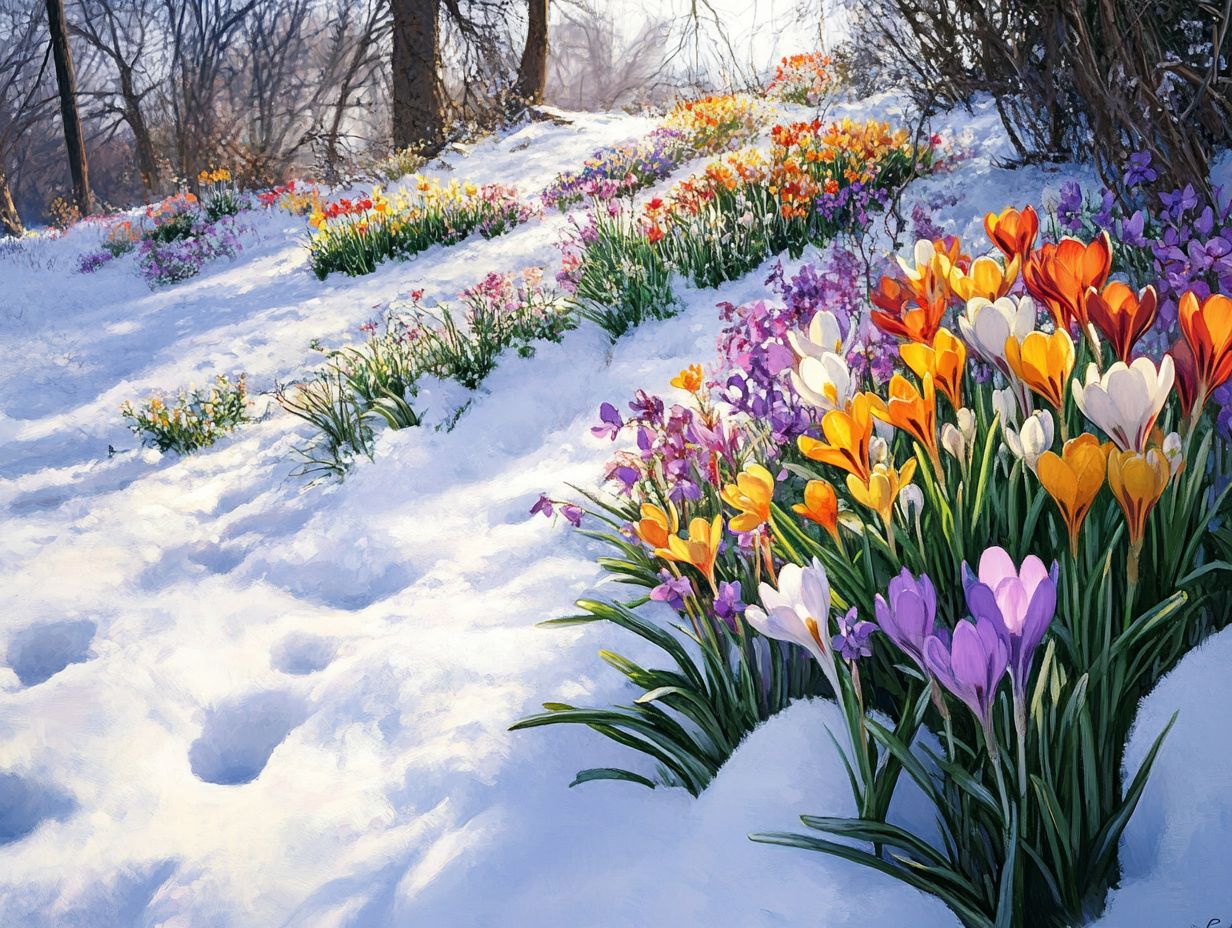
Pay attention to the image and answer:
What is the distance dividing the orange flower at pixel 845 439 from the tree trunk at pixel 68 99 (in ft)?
62.6

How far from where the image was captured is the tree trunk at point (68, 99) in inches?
611

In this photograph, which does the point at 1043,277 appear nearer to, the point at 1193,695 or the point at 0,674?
the point at 1193,695

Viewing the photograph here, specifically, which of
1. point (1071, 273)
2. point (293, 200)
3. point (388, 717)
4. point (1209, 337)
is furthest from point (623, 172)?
point (1209, 337)

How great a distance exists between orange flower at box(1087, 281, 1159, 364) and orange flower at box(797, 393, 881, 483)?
1.58 ft

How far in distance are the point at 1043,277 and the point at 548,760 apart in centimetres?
129

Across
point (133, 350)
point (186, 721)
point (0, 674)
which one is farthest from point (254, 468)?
point (133, 350)

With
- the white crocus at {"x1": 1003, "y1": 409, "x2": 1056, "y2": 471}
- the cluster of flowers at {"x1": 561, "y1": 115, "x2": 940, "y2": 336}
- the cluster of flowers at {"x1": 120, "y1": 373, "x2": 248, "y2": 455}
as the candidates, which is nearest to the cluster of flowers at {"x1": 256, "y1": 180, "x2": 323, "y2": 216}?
the cluster of flowers at {"x1": 120, "y1": 373, "x2": 248, "y2": 455}

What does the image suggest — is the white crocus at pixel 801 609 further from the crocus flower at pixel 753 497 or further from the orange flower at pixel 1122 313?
the orange flower at pixel 1122 313

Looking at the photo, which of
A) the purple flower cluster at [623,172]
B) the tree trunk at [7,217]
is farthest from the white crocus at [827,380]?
the tree trunk at [7,217]

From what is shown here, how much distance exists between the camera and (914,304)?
6.26 feet

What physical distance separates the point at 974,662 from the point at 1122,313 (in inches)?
32.6

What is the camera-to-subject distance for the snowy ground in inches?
49.0

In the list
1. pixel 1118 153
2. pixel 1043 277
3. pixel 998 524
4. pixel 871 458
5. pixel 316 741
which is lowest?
pixel 316 741

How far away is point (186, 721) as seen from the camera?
86.2 inches
